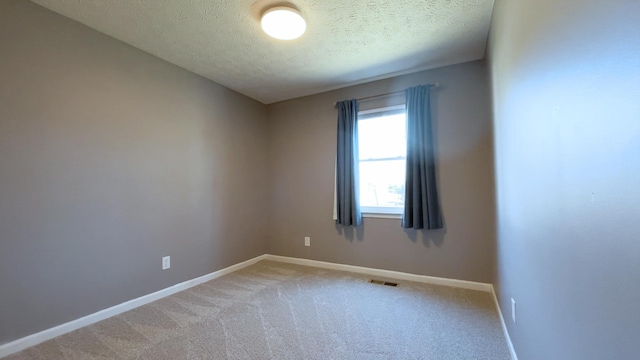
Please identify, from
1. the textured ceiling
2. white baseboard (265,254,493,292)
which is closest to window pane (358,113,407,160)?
the textured ceiling

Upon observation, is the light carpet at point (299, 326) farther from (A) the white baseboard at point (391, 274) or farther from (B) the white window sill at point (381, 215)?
(B) the white window sill at point (381, 215)

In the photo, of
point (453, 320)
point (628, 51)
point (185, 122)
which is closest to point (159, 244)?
point (185, 122)

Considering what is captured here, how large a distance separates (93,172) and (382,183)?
290 centimetres

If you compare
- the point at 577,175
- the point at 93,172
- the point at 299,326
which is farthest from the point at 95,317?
the point at 577,175

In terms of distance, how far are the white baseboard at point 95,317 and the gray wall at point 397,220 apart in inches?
50.5

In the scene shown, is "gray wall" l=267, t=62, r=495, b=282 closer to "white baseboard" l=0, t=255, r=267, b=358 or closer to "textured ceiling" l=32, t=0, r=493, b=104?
"textured ceiling" l=32, t=0, r=493, b=104

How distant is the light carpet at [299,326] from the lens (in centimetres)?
176

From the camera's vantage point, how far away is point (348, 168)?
11.0 feet

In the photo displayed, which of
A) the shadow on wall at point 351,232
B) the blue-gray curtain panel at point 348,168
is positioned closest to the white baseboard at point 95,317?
the shadow on wall at point 351,232

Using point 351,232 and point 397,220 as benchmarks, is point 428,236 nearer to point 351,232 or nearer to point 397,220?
point 397,220

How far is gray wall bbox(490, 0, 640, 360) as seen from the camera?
1.81 ft

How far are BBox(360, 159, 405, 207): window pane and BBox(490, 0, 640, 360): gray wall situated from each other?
1710mm

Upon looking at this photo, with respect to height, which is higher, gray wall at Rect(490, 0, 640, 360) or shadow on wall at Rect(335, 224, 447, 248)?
gray wall at Rect(490, 0, 640, 360)

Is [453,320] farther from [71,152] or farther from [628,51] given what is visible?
[71,152]
